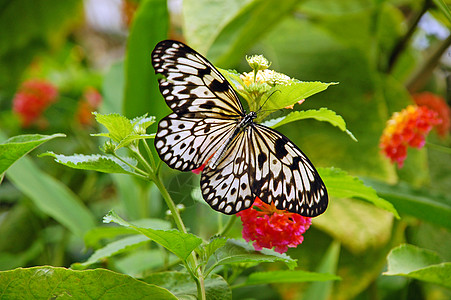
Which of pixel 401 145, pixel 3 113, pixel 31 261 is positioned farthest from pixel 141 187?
pixel 3 113

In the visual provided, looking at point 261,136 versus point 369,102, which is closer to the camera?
point 261,136

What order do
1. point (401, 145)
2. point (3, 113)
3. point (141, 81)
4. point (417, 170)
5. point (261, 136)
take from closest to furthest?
1. point (261, 136)
2. point (401, 145)
3. point (141, 81)
4. point (417, 170)
5. point (3, 113)

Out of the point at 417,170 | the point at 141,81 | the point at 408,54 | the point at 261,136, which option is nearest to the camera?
the point at 261,136

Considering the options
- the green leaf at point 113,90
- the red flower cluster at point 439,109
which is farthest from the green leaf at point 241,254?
the red flower cluster at point 439,109

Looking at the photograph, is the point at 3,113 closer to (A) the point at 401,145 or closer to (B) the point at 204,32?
(B) the point at 204,32

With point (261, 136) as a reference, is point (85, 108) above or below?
below

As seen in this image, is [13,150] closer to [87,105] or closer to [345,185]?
[345,185]
